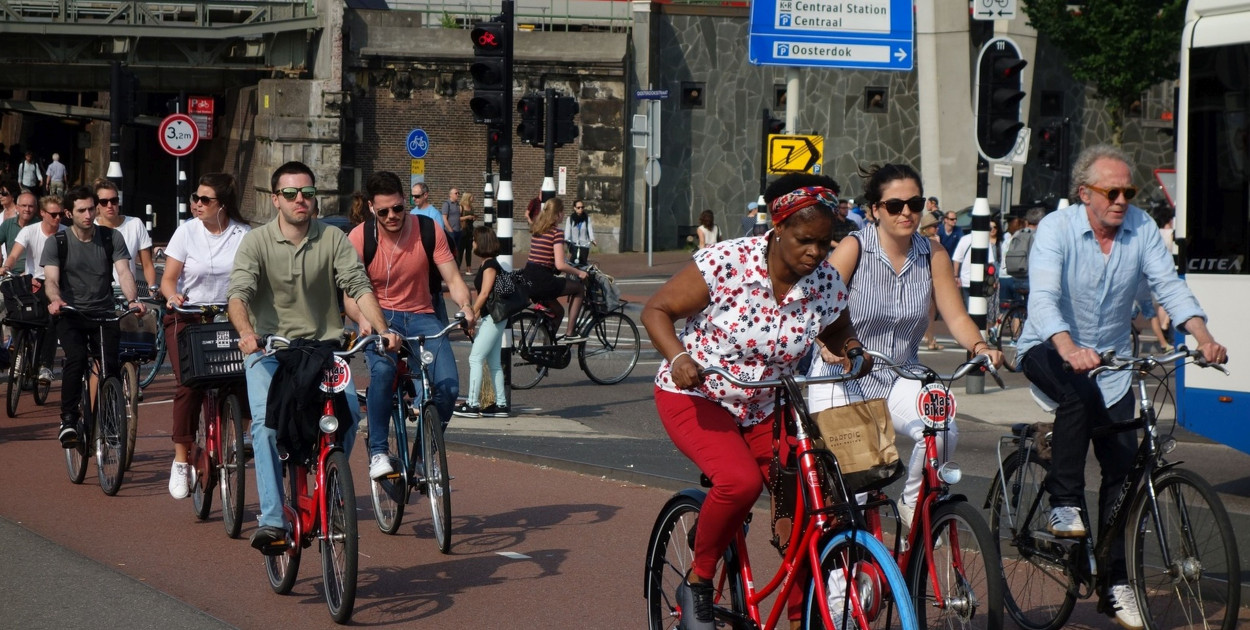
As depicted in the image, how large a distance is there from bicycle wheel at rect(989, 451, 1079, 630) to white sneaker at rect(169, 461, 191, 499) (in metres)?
4.37

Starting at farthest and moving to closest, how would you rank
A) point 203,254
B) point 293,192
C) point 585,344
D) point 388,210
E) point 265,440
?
point 585,344 < point 203,254 < point 388,210 < point 293,192 < point 265,440

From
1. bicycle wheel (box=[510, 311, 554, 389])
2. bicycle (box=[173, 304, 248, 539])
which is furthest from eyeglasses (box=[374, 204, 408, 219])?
bicycle wheel (box=[510, 311, 554, 389])

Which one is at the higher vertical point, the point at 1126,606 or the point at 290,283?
the point at 290,283

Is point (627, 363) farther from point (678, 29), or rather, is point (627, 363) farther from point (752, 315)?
point (678, 29)

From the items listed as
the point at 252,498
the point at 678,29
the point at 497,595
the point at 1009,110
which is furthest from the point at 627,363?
the point at 678,29

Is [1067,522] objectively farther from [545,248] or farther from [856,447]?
[545,248]

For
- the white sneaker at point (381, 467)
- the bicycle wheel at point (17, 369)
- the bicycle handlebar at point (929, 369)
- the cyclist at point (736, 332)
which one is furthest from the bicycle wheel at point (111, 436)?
the bicycle handlebar at point (929, 369)

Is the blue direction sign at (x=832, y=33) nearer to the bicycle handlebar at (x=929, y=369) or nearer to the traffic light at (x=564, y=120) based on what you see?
the traffic light at (x=564, y=120)

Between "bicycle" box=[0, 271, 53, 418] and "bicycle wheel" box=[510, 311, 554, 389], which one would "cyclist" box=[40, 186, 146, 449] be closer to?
"bicycle" box=[0, 271, 53, 418]

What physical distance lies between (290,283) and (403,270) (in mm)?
1637

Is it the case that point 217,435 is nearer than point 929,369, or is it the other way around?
point 929,369

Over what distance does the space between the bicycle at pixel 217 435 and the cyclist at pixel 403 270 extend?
26.1 inches

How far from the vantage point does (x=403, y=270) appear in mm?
8180

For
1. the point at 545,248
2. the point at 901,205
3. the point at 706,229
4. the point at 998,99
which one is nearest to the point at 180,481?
the point at 901,205
